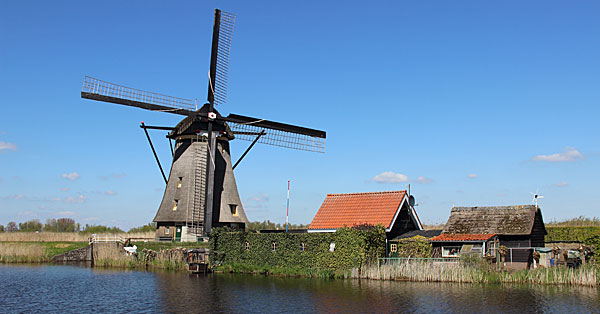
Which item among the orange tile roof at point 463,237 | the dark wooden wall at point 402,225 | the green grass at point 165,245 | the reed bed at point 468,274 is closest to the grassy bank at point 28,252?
the green grass at point 165,245

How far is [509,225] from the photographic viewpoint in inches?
1136

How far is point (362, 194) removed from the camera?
113 ft

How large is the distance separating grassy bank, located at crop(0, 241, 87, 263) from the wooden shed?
92.6ft

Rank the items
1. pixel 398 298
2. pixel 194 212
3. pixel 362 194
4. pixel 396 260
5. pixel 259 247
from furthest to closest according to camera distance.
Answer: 1. pixel 194 212
2. pixel 362 194
3. pixel 259 247
4. pixel 396 260
5. pixel 398 298

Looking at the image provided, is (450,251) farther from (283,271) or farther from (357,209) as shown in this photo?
(283,271)

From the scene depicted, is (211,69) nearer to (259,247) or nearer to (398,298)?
(259,247)

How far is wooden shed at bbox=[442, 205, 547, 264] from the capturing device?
92.5 feet

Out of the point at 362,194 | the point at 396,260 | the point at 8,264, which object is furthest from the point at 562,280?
the point at 8,264

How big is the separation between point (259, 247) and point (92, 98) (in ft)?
47.0

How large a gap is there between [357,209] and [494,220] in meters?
7.92

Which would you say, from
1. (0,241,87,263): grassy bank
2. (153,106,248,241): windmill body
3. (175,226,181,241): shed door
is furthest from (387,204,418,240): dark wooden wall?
(0,241,87,263): grassy bank

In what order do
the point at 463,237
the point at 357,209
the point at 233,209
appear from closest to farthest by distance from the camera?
the point at 463,237 < the point at 357,209 < the point at 233,209

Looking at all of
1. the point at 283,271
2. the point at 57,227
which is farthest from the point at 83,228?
the point at 283,271

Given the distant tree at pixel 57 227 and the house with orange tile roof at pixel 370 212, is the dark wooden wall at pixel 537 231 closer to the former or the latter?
the house with orange tile roof at pixel 370 212
